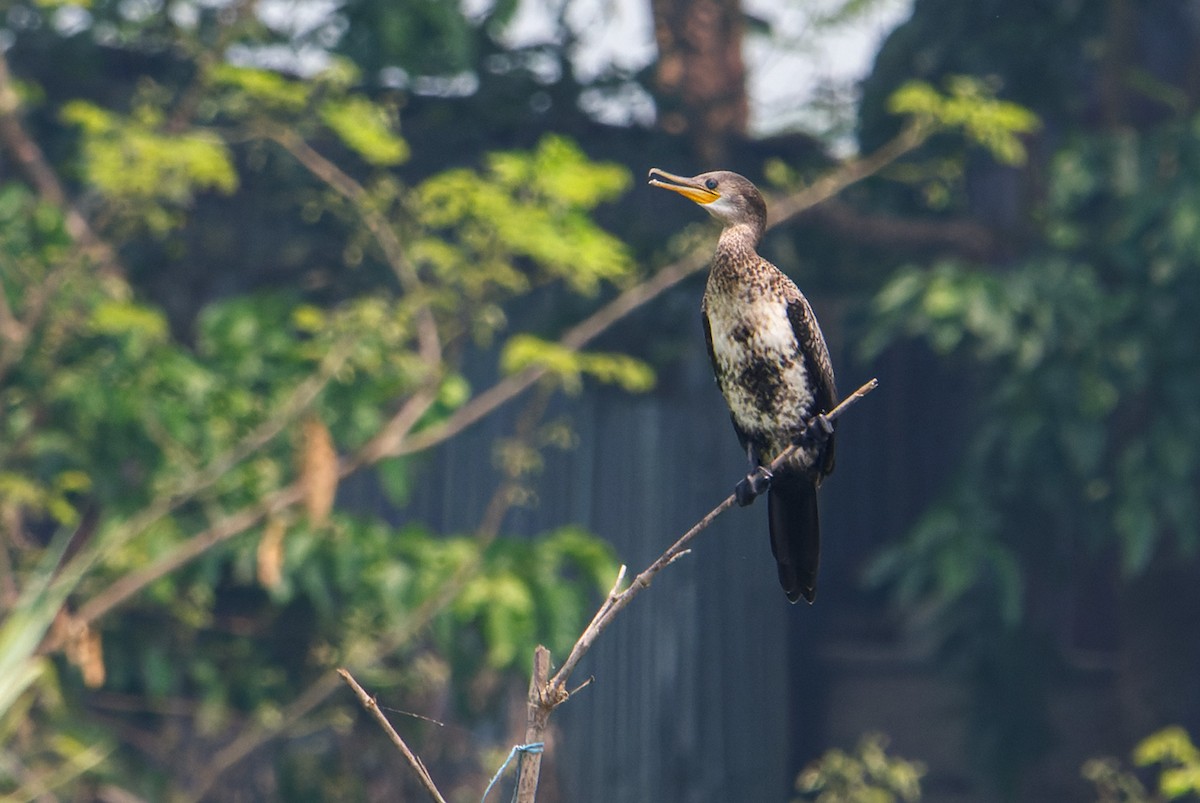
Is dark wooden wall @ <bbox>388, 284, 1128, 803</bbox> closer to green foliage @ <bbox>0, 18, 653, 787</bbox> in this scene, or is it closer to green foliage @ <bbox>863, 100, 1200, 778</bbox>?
green foliage @ <bbox>863, 100, 1200, 778</bbox>

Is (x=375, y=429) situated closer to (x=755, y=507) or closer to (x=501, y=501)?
(x=501, y=501)

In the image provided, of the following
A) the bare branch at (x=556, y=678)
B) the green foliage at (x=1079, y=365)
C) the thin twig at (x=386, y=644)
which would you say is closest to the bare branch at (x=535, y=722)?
the bare branch at (x=556, y=678)

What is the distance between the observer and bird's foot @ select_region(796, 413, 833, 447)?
2744 millimetres

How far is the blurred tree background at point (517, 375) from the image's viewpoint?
18.1 feet

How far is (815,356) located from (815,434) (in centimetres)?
26

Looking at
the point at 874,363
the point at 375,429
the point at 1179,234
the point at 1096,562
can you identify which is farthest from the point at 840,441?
the point at 375,429

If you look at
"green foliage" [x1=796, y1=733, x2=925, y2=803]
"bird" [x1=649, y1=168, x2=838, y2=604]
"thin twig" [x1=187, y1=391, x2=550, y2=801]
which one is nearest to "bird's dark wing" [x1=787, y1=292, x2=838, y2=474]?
"bird" [x1=649, y1=168, x2=838, y2=604]

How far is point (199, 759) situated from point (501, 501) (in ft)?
5.42

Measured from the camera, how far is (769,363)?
304 cm

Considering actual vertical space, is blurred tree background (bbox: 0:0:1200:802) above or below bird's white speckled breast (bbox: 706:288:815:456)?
below

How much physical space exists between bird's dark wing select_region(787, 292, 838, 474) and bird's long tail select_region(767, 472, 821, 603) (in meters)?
0.17

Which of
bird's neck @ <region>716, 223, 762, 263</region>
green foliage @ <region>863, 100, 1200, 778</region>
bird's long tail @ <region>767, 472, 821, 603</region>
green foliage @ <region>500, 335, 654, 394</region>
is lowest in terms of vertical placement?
green foliage @ <region>863, 100, 1200, 778</region>

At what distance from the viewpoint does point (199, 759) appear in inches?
260

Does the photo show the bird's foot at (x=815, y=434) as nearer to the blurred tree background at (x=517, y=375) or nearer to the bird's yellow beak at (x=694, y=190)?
the bird's yellow beak at (x=694, y=190)
